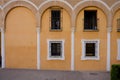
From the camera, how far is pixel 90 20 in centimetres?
2034

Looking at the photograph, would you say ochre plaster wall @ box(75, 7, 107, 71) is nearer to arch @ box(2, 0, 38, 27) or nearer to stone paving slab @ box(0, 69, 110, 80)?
stone paving slab @ box(0, 69, 110, 80)

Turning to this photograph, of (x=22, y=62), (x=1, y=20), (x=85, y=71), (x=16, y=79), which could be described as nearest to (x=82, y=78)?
(x=85, y=71)

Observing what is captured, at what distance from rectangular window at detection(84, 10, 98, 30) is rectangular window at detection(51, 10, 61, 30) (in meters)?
2.13

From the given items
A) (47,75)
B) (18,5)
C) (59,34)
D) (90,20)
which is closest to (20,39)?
(18,5)

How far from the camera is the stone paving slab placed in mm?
16875

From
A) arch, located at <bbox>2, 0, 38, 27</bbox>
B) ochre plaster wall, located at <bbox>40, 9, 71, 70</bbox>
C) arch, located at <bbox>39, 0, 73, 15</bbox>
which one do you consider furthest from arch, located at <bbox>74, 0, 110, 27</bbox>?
arch, located at <bbox>2, 0, 38, 27</bbox>

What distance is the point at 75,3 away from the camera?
1972cm

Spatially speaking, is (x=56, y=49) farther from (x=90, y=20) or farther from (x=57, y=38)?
(x=90, y=20)

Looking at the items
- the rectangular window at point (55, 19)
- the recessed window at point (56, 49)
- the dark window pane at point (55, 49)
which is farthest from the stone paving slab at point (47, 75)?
the rectangular window at point (55, 19)

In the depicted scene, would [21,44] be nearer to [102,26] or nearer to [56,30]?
[56,30]

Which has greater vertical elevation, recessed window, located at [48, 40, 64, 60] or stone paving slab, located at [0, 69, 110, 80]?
recessed window, located at [48, 40, 64, 60]

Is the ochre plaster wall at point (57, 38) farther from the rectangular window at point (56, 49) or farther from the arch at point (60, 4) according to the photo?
the rectangular window at point (56, 49)

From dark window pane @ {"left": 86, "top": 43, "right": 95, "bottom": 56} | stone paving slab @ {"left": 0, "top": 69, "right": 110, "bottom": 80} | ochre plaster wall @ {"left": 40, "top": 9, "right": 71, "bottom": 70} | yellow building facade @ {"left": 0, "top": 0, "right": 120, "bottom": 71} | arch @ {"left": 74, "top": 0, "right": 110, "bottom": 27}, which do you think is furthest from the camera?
dark window pane @ {"left": 86, "top": 43, "right": 95, "bottom": 56}

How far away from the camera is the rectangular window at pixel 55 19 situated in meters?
20.2
